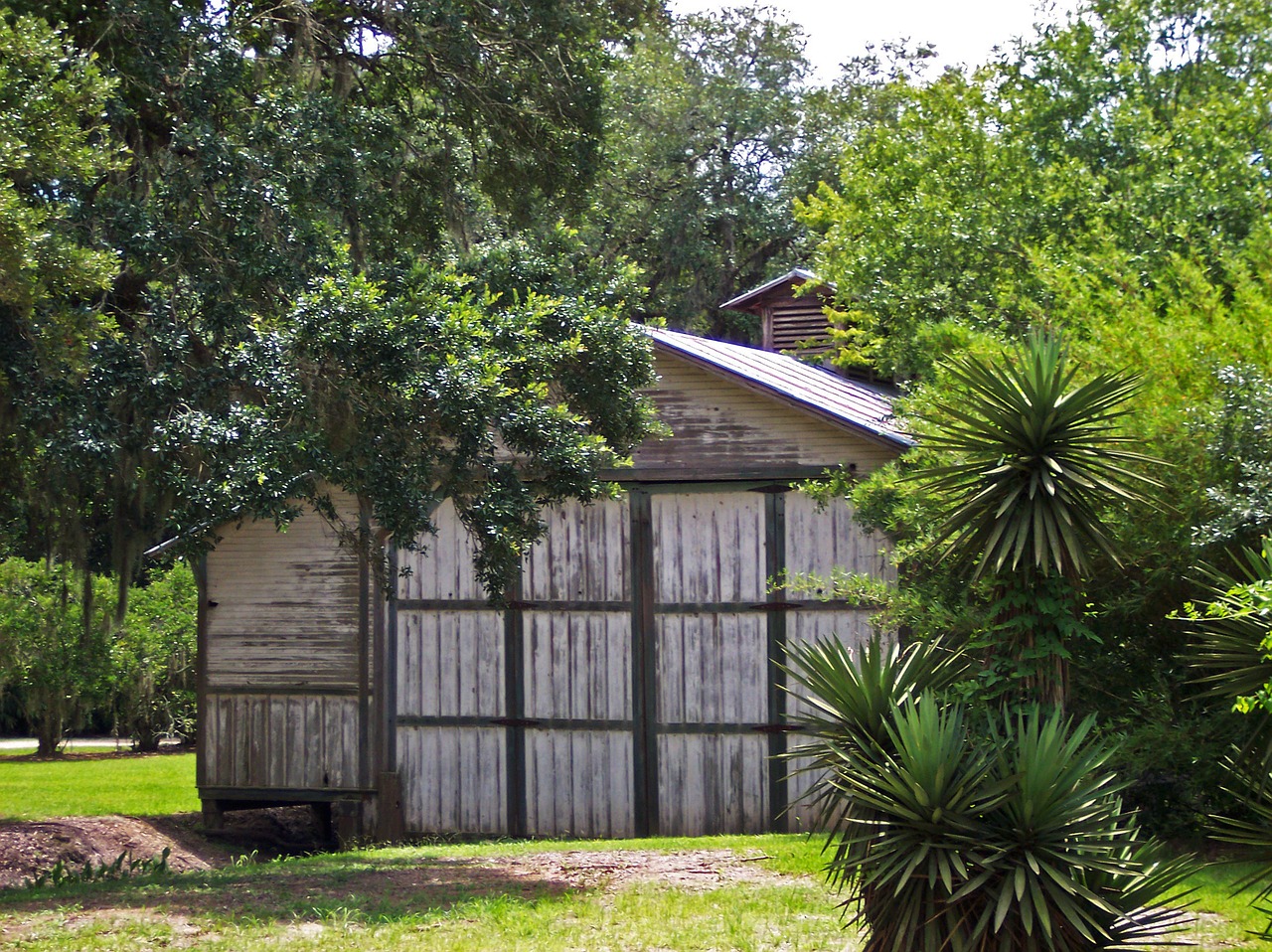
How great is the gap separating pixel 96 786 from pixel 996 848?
55.0 ft

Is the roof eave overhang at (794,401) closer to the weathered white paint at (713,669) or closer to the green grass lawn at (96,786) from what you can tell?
the weathered white paint at (713,669)

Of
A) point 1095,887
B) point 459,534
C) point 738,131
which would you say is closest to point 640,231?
point 738,131

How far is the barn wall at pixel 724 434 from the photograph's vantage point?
515 inches

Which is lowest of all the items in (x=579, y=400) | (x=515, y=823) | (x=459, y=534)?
(x=515, y=823)

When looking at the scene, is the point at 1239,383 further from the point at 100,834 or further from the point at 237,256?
the point at 100,834

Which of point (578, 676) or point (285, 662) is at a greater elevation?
point (285, 662)

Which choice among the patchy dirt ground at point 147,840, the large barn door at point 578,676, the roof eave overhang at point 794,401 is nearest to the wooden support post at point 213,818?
the patchy dirt ground at point 147,840

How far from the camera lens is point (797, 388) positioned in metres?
13.3

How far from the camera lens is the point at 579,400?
10.9m

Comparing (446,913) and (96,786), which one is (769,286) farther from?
(446,913)

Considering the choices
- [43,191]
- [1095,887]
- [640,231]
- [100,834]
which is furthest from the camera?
[640,231]

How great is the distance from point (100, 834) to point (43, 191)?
21.5ft

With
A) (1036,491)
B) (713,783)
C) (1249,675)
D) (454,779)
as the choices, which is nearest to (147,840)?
(454,779)

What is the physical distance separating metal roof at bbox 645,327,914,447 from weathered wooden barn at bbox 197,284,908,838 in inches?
1.7
